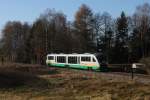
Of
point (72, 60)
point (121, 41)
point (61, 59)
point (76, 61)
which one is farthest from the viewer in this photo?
point (121, 41)

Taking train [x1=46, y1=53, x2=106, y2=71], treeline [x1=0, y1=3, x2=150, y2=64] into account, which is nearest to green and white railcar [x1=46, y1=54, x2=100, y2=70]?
train [x1=46, y1=53, x2=106, y2=71]

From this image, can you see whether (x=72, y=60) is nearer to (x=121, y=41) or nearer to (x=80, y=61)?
(x=80, y=61)

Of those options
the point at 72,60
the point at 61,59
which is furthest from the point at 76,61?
the point at 61,59

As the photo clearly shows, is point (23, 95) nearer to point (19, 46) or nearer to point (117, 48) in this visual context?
point (117, 48)

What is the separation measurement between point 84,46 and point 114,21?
1222 centimetres

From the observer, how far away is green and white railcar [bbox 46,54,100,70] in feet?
177

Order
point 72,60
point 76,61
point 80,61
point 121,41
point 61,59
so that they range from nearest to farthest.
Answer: point 80,61, point 76,61, point 72,60, point 61,59, point 121,41

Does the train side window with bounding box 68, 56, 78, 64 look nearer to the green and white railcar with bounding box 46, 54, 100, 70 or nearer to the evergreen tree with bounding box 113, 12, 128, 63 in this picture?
the green and white railcar with bounding box 46, 54, 100, 70

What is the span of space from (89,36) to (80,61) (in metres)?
45.2

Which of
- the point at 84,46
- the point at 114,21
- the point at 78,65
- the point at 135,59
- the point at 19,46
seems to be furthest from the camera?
the point at 19,46

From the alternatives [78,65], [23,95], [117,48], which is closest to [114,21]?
[117,48]

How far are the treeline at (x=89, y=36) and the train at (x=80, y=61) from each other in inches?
973

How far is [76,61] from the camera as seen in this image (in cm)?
5816

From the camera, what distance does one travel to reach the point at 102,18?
4242 inches
